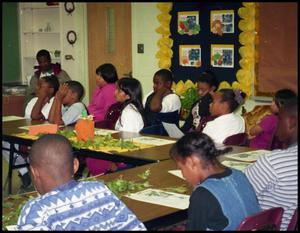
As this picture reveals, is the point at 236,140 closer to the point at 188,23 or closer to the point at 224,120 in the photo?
the point at 224,120

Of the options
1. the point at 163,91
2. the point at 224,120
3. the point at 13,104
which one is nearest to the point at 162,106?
the point at 163,91

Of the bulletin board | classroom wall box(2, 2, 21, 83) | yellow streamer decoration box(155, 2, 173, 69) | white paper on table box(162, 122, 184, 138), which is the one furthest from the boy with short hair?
classroom wall box(2, 2, 21, 83)

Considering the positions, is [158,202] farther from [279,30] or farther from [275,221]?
[279,30]

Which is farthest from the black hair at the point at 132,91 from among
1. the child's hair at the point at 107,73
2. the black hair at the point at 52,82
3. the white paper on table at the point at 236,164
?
the white paper on table at the point at 236,164

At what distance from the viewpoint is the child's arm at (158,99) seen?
243 inches

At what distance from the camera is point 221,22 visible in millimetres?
7027

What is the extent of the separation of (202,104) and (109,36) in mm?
3114

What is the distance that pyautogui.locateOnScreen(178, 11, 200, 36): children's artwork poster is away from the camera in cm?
730

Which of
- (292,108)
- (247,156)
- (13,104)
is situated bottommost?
(13,104)

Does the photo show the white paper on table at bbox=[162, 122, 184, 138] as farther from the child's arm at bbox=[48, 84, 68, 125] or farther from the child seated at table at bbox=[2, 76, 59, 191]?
the child seated at table at bbox=[2, 76, 59, 191]

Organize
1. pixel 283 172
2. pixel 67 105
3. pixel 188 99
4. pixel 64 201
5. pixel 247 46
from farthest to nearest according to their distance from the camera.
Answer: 1. pixel 188 99
2. pixel 247 46
3. pixel 67 105
4. pixel 283 172
5. pixel 64 201

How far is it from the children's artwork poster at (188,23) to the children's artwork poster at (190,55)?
0.58 feet

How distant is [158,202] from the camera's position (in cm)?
293

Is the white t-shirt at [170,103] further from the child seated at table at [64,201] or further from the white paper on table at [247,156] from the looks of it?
the child seated at table at [64,201]
